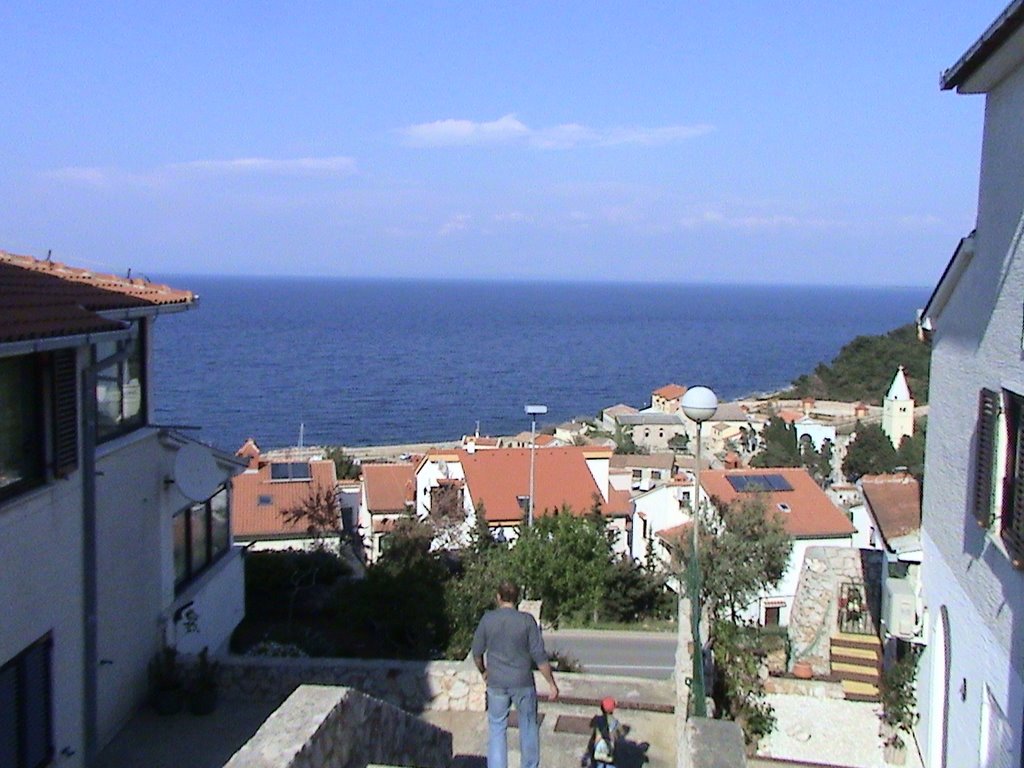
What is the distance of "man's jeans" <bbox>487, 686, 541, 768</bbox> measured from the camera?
6676 millimetres

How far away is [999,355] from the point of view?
8.18 meters

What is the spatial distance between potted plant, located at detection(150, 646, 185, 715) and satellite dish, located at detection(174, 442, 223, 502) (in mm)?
1636

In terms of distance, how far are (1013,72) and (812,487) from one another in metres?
29.9

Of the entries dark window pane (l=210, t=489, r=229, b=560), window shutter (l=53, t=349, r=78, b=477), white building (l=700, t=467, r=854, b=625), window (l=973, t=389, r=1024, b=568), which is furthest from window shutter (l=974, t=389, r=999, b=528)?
white building (l=700, t=467, r=854, b=625)

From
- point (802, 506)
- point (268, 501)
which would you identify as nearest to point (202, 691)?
point (268, 501)

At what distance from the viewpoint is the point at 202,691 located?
9.85 m

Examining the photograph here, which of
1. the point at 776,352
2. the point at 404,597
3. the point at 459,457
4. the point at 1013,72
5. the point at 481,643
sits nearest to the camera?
the point at 481,643

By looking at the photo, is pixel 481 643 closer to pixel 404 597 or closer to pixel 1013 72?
pixel 1013 72

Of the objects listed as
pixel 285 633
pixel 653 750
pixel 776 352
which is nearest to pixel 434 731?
pixel 653 750

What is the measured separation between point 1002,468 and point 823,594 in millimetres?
9347

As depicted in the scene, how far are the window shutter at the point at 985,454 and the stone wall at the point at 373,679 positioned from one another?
15.8 ft

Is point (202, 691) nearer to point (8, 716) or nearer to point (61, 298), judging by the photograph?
point (8, 716)

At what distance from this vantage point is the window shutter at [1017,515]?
289 inches

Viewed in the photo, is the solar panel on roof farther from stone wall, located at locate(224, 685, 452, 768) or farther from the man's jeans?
stone wall, located at locate(224, 685, 452, 768)
